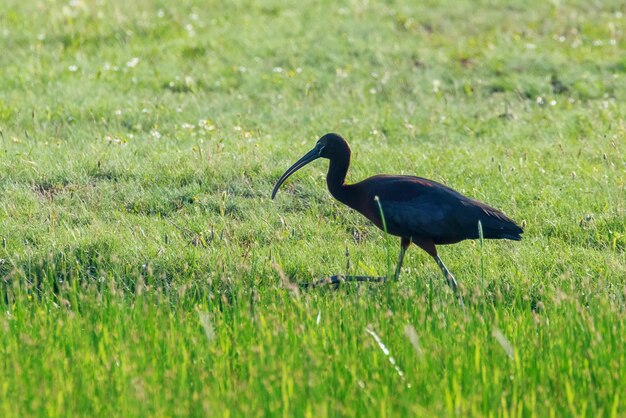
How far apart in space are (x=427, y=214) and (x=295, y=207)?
1731 millimetres

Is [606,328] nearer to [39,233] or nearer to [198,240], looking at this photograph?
[198,240]

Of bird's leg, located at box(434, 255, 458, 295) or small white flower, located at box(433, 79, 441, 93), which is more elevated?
bird's leg, located at box(434, 255, 458, 295)

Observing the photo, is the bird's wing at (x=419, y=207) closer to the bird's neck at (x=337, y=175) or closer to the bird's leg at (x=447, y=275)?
the bird's leg at (x=447, y=275)

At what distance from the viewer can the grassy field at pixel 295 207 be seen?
4656mm

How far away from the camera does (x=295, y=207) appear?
8.34 m

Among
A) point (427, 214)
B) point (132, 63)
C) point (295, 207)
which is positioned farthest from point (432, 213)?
point (132, 63)

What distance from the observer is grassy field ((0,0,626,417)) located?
4.66m

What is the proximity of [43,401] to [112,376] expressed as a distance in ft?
1.22

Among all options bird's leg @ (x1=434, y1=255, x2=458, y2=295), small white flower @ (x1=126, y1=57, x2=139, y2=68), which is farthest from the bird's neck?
small white flower @ (x1=126, y1=57, x2=139, y2=68)

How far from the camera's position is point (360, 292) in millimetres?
5848

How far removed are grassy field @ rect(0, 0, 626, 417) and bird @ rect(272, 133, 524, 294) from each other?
0.95 feet

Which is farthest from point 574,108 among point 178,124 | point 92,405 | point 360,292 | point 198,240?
point 92,405

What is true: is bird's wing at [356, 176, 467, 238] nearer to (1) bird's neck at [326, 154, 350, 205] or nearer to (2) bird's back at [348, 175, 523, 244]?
(2) bird's back at [348, 175, 523, 244]

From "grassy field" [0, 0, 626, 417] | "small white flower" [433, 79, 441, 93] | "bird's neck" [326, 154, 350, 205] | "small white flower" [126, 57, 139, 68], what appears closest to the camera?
"grassy field" [0, 0, 626, 417]
